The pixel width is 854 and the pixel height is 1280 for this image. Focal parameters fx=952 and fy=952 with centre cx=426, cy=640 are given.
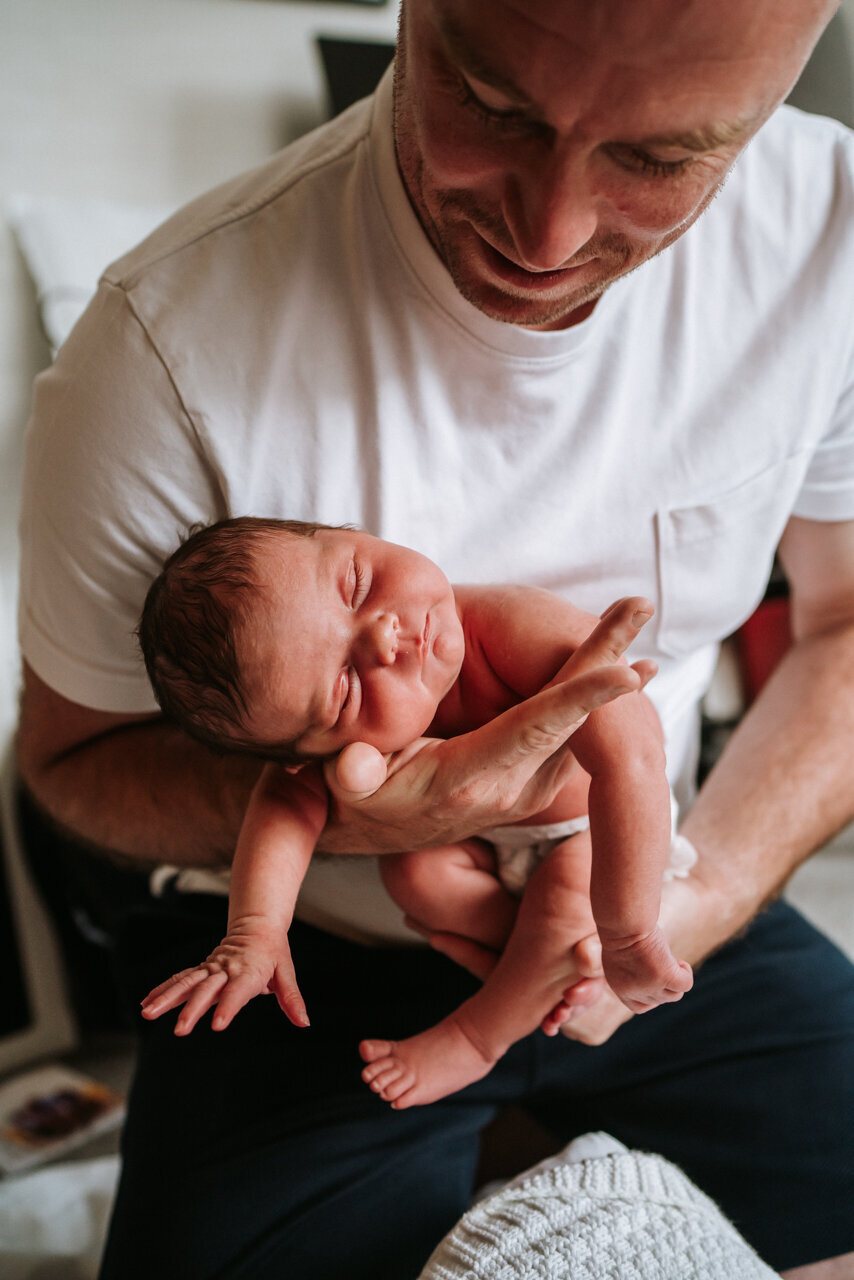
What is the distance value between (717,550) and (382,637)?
0.41 meters

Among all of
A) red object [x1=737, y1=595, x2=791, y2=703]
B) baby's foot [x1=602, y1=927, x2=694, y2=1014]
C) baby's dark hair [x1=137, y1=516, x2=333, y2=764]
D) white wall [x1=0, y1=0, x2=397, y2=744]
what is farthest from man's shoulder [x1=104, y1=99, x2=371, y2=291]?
red object [x1=737, y1=595, x2=791, y2=703]

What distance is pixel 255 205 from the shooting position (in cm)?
81

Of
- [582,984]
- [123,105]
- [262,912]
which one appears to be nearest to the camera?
[262,912]

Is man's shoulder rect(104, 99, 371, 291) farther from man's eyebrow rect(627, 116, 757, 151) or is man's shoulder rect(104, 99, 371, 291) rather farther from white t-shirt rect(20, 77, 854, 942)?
man's eyebrow rect(627, 116, 757, 151)

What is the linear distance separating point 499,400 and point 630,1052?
63 cm

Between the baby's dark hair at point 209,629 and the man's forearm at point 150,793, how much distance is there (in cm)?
16

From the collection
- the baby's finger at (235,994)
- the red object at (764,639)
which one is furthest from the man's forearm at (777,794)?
the red object at (764,639)

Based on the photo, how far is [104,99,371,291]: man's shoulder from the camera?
797mm

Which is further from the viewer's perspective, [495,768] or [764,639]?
[764,639]

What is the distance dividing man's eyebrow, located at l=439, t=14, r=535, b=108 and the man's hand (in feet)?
0.96

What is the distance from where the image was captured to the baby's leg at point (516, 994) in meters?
0.72

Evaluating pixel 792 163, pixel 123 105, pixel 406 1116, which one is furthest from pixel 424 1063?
pixel 123 105

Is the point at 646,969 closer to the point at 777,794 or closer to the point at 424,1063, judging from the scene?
the point at 424,1063

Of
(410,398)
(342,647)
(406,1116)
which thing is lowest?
(406,1116)
